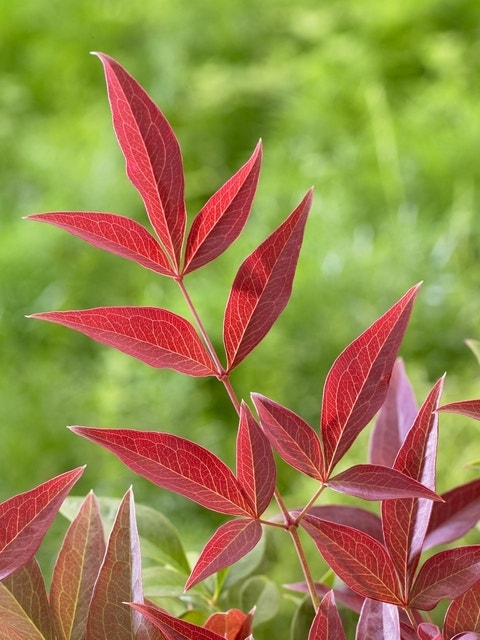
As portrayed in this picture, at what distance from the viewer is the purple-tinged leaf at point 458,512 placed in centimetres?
19

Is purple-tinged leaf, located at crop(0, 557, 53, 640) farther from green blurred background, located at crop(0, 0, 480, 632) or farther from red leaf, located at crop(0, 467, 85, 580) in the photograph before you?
green blurred background, located at crop(0, 0, 480, 632)

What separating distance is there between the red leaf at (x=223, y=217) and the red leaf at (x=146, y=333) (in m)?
0.02

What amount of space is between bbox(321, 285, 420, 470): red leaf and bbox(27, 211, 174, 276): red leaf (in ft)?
0.14

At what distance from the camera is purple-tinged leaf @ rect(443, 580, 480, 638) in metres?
0.15

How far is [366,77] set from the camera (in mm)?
1232

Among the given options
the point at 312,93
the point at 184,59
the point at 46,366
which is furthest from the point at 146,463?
the point at 184,59

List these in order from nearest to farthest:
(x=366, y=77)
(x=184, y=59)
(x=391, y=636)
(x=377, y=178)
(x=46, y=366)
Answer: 1. (x=391, y=636)
2. (x=46, y=366)
3. (x=377, y=178)
4. (x=366, y=77)
5. (x=184, y=59)

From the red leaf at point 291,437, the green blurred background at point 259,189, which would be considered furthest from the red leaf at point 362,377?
the green blurred background at point 259,189

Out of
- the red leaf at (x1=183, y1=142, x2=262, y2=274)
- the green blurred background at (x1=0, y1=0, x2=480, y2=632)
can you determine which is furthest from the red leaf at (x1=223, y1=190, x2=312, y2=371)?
the green blurred background at (x1=0, y1=0, x2=480, y2=632)

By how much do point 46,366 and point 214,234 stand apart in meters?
0.73

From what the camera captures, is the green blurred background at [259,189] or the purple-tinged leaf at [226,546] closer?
the purple-tinged leaf at [226,546]

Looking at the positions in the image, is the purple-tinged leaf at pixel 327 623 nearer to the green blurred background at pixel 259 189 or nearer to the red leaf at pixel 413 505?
the red leaf at pixel 413 505

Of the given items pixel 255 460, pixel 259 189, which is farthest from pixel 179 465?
pixel 259 189

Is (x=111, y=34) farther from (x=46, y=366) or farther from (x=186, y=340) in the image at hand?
(x=186, y=340)
